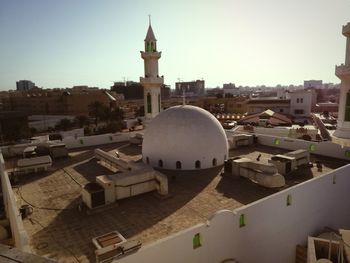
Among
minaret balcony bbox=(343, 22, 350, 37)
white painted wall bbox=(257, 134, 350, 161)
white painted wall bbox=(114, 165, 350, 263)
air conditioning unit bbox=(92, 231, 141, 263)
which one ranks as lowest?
white painted wall bbox=(114, 165, 350, 263)

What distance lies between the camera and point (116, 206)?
13.4m

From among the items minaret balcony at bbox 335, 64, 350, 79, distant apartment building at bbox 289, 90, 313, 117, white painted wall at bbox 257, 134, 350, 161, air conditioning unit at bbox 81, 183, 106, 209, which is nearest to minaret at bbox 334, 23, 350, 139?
minaret balcony at bbox 335, 64, 350, 79

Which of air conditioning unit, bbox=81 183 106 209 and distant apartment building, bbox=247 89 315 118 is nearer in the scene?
air conditioning unit, bbox=81 183 106 209

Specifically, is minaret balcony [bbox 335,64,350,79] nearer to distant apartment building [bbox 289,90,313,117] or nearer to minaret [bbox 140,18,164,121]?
minaret [bbox 140,18,164,121]

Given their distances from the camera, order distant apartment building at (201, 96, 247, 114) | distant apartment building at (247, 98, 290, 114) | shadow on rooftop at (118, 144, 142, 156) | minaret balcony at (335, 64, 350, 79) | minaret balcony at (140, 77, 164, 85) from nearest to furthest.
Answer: shadow on rooftop at (118, 144, 142, 156)
minaret balcony at (335, 64, 350, 79)
minaret balcony at (140, 77, 164, 85)
distant apartment building at (247, 98, 290, 114)
distant apartment building at (201, 96, 247, 114)

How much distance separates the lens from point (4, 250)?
10.3 feet

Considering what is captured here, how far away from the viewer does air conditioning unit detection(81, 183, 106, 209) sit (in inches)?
506

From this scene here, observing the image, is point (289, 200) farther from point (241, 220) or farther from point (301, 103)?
point (301, 103)

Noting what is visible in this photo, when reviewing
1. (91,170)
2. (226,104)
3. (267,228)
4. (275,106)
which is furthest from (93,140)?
(226,104)

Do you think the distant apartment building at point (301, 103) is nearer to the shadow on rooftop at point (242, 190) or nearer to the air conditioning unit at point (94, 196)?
the shadow on rooftop at point (242, 190)

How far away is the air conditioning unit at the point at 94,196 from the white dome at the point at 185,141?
229 inches

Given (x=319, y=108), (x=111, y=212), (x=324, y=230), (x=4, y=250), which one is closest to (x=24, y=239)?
(x=111, y=212)

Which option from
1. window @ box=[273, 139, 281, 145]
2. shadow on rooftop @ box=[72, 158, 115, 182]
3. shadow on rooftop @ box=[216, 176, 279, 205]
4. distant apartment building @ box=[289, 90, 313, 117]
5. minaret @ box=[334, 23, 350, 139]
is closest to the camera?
shadow on rooftop @ box=[216, 176, 279, 205]

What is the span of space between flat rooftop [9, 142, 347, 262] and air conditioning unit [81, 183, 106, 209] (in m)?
0.44
